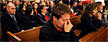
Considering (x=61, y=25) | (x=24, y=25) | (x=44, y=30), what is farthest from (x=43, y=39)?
(x=24, y=25)

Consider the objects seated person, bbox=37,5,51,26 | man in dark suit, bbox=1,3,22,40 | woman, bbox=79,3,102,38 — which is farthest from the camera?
seated person, bbox=37,5,51,26

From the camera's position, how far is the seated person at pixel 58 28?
1.68m

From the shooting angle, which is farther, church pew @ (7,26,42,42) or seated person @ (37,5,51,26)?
seated person @ (37,5,51,26)

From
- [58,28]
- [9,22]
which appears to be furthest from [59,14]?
[9,22]

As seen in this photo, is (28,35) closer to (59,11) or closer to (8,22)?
(8,22)

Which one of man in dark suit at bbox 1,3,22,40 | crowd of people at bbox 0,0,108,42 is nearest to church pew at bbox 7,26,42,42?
man in dark suit at bbox 1,3,22,40

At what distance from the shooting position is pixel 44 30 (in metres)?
1.73

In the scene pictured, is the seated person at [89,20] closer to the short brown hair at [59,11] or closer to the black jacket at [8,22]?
the short brown hair at [59,11]

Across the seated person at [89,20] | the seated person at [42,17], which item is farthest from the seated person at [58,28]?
the seated person at [42,17]

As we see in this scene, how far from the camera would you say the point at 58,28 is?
69.8 inches

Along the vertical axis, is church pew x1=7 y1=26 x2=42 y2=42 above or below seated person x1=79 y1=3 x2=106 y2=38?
below

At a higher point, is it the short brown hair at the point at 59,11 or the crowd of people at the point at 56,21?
the short brown hair at the point at 59,11

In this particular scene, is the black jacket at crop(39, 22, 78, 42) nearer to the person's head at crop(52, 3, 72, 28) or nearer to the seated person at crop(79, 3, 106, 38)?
the person's head at crop(52, 3, 72, 28)

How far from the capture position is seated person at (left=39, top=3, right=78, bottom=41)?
1.68 m
